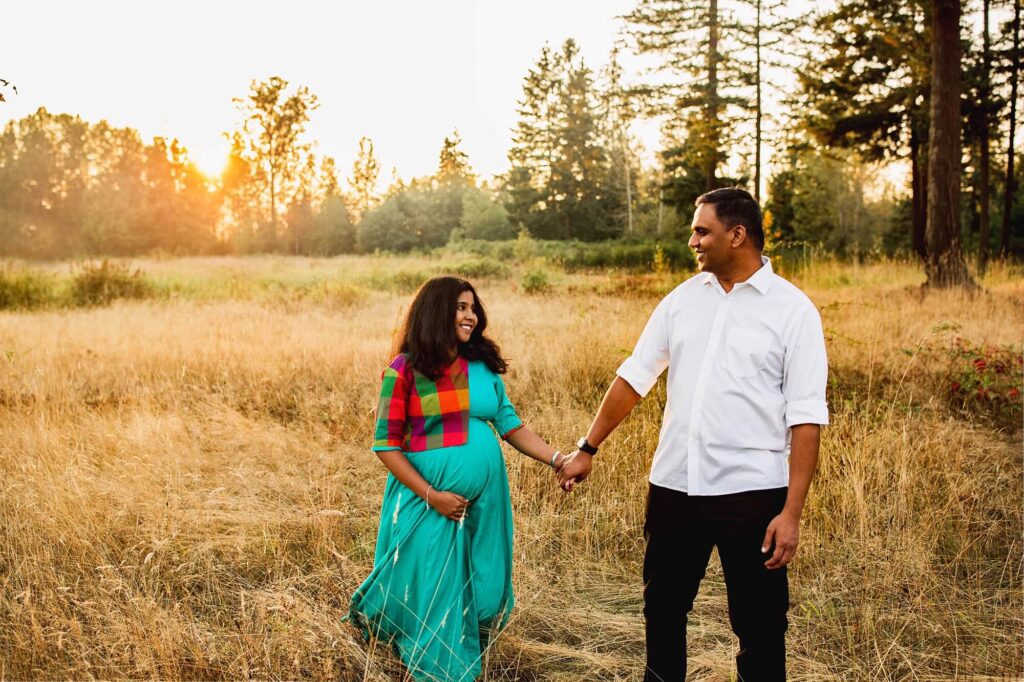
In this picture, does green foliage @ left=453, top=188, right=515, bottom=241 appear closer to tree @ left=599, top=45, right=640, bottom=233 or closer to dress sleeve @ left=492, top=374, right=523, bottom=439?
tree @ left=599, top=45, right=640, bottom=233

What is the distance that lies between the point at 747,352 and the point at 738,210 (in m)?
0.47

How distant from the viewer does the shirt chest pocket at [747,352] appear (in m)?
2.15

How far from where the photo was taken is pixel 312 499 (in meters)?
4.33

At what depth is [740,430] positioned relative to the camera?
2.17m

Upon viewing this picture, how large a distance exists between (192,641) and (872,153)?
78.0 feet

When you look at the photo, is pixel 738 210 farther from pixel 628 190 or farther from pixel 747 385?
pixel 628 190

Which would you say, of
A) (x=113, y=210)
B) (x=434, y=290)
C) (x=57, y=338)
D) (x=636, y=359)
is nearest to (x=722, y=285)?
(x=636, y=359)

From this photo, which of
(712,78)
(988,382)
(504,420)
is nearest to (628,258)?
(712,78)

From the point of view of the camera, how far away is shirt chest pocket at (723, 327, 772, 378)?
215 cm

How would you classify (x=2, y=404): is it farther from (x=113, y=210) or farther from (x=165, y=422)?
(x=113, y=210)

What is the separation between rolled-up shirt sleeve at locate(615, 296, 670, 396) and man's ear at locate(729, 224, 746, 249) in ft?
1.01

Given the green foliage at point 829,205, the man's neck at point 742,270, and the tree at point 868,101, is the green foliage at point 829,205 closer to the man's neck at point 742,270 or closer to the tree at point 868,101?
the tree at point 868,101

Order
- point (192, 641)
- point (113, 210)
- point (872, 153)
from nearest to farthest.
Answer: point (192, 641), point (872, 153), point (113, 210)

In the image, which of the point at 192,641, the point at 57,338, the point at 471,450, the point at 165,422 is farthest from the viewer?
the point at 57,338
